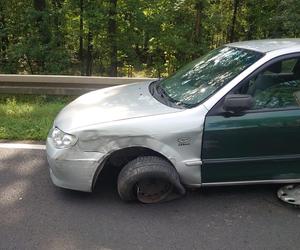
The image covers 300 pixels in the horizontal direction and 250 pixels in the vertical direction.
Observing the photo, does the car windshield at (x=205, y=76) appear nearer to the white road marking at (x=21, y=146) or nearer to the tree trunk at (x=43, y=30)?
the white road marking at (x=21, y=146)

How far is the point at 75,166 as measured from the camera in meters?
3.44

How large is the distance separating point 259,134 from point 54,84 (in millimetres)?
4676

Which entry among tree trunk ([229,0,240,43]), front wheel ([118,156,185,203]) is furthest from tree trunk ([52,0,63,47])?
front wheel ([118,156,185,203])

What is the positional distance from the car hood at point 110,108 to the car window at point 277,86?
75 cm

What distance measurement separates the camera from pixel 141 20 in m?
12.7

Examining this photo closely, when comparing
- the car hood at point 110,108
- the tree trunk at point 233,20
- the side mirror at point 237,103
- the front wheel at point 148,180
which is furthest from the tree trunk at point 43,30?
the side mirror at point 237,103

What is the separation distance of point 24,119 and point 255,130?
373 centimetres

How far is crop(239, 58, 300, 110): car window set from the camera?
355cm

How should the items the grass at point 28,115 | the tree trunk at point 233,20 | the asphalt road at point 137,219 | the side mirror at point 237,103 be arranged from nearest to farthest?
the asphalt road at point 137,219, the side mirror at point 237,103, the grass at point 28,115, the tree trunk at point 233,20

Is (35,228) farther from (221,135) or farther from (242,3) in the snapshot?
(242,3)

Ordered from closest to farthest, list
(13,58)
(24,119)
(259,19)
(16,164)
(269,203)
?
1. (269,203)
2. (16,164)
3. (24,119)
4. (13,58)
5. (259,19)

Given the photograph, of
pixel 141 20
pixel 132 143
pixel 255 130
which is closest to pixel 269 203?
pixel 255 130

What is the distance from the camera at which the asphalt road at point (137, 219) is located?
3053mm

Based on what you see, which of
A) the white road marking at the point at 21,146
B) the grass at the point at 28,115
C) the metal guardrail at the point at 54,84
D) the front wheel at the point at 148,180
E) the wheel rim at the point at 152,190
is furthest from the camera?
the metal guardrail at the point at 54,84
